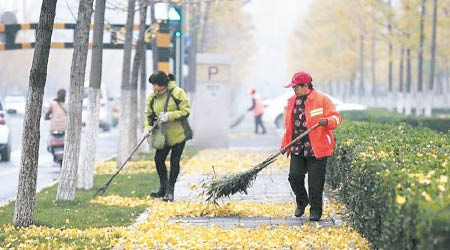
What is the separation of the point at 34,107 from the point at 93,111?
5524 mm

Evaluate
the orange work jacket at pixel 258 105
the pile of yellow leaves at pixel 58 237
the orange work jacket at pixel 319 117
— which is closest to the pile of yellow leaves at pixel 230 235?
the pile of yellow leaves at pixel 58 237

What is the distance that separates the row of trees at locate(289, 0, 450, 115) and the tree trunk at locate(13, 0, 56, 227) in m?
26.7

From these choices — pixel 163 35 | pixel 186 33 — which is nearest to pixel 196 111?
pixel 163 35

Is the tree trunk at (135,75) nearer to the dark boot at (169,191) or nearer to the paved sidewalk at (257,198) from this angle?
the paved sidewalk at (257,198)

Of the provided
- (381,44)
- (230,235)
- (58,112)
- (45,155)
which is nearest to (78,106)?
(230,235)

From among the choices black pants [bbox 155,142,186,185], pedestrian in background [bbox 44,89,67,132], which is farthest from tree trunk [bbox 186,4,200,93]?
black pants [bbox 155,142,186,185]

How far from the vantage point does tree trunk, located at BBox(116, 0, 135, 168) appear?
66.0 ft

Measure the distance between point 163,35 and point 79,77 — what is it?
11.7 meters

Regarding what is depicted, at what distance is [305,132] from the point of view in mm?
11031

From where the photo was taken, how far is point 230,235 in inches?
388

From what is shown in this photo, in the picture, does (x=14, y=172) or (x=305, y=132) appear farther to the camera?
(x=14, y=172)

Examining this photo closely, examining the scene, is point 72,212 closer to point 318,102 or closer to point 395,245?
point 318,102

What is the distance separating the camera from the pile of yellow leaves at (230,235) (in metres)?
9.31

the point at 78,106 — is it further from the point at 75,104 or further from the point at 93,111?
the point at 93,111
